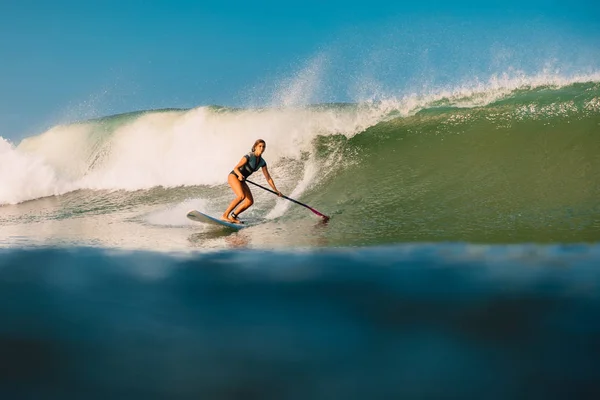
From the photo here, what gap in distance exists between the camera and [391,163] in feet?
33.9

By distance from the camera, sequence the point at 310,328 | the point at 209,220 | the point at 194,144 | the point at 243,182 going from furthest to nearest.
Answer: the point at 194,144
the point at 243,182
the point at 209,220
the point at 310,328

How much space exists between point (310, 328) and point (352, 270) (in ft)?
4.93

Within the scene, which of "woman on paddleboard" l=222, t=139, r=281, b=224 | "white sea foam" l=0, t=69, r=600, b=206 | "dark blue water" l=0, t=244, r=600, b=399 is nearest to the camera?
"dark blue water" l=0, t=244, r=600, b=399

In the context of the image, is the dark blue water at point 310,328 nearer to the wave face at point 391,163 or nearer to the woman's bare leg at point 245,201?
the wave face at point 391,163

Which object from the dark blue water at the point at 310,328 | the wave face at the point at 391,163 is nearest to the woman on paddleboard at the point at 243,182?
the wave face at the point at 391,163

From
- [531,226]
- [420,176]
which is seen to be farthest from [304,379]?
[420,176]

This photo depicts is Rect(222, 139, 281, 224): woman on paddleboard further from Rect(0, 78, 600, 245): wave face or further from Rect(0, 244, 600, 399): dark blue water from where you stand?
Rect(0, 244, 600, 399): dark blue water

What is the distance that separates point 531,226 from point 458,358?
13.1 feet

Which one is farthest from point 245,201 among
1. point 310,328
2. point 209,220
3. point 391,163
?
point 310,328

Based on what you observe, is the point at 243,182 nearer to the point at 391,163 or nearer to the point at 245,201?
the point at 245,201

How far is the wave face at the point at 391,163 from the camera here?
23.3 ft

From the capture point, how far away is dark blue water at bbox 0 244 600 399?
8.72ft

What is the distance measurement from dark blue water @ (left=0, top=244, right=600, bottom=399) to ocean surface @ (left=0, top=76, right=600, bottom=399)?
0.01 metres

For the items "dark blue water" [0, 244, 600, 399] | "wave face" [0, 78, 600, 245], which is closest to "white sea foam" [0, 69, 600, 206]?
"wave face" [0, 78, 600, 245]
